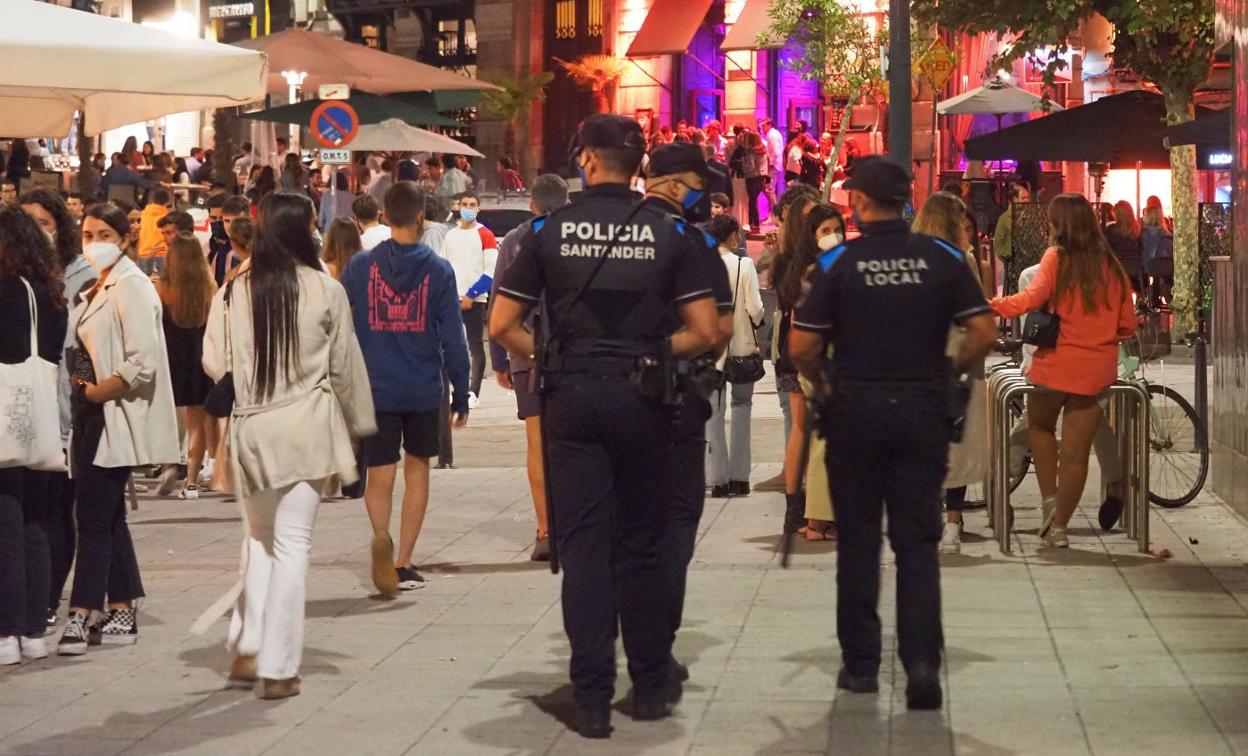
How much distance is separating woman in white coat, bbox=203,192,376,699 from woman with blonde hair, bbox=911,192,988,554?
3.67 metres

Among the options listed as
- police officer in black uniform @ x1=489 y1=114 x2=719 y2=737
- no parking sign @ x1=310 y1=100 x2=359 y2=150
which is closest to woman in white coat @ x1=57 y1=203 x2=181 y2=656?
police officer in black uniform @ x1=489 y1=114 x2=719 y2=737

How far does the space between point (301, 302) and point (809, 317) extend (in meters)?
1.90

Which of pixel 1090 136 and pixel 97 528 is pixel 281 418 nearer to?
pixel 97 528

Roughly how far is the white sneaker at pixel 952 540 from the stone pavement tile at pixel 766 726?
3.51 metres

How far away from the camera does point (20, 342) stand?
7.79 m

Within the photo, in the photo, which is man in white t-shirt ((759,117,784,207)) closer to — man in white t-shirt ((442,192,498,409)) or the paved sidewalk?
man in white t-shirt ((442,192,498,409))

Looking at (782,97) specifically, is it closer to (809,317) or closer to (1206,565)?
(1206,565)

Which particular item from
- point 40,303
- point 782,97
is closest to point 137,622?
point 40,303

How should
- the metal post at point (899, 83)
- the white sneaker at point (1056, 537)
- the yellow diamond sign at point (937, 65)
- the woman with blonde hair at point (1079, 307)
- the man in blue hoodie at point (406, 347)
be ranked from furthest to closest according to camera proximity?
the yellow diamond sign at point (937, 65), the metal post at point (899, 83), the white sneaker at point (1056, 537), the woman with blonde hair at point (1079, 307), the man in blue hoodie at point (406, 347)

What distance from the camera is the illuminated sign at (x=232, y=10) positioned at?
50.6 metres

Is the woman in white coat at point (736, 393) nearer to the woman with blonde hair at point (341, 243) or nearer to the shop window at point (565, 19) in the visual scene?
the woman with blonde hair at point (341, 243)

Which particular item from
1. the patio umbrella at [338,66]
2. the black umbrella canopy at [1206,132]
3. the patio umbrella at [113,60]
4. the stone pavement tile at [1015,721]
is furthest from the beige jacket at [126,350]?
the patio umbrella at [338,66]

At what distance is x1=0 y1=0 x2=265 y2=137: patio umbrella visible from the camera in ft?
30.6

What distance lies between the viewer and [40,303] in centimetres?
788
